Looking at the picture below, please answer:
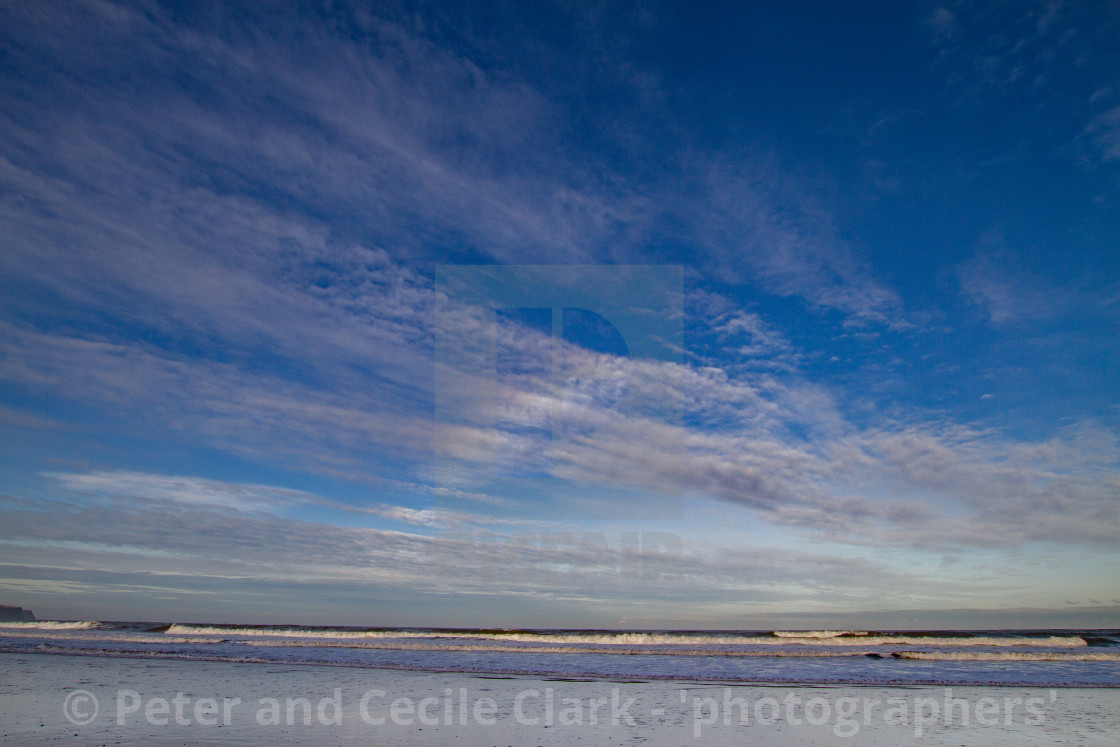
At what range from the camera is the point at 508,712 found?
39.0 ft

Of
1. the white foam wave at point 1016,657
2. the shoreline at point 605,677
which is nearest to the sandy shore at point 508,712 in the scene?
the shoreline at point 605,677

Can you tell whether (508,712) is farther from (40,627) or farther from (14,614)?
(14,614)

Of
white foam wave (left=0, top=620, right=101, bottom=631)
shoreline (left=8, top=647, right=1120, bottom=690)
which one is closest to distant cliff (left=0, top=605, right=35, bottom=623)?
white foam wave (left=0, top=620, right=101, bottom=631)

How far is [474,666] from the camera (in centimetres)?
2314

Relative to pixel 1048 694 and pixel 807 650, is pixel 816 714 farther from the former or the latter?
pixel 807 650

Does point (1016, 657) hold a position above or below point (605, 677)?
below

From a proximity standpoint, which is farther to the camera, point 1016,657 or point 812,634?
point 812,634

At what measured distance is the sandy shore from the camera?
9523 mm

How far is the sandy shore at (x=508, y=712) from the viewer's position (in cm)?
952

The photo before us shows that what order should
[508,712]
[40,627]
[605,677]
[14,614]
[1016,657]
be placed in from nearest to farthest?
[508,712] < [605,677] < [1016,657] < [40,627] < [14,614]

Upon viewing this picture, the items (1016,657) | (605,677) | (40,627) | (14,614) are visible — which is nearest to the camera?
(605,677)

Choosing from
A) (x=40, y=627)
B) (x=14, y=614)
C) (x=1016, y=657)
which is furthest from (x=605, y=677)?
(x=14, y=614)

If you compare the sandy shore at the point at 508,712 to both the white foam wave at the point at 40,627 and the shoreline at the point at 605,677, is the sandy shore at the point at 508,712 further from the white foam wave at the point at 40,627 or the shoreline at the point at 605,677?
the white foam wave at the point at 40,627

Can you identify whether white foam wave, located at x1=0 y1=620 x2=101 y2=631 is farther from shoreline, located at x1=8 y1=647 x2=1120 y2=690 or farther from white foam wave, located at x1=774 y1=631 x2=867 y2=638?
white foam wave, located at x1=774 y1=631 x2=867 y2=638
